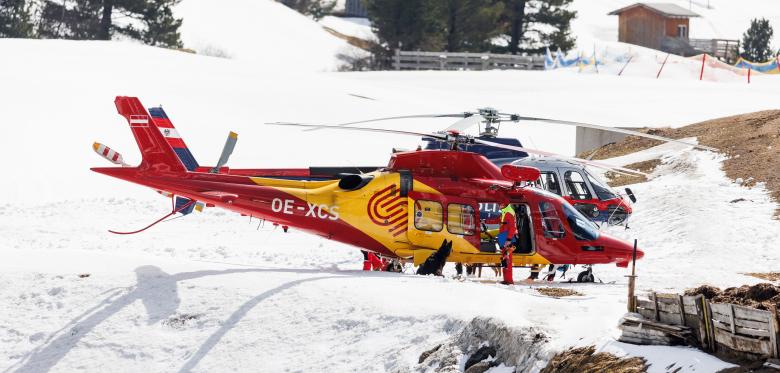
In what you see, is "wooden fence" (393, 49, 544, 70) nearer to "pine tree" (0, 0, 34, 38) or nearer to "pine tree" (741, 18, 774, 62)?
"pine tree" (0, 0, 34, 38)

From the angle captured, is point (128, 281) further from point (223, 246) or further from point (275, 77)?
point (275, 77)

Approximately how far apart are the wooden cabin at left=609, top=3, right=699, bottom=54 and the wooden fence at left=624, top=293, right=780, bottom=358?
76666 mm

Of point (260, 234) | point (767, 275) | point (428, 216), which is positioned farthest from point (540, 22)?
point (428, 216)

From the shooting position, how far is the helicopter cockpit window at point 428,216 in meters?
17.9

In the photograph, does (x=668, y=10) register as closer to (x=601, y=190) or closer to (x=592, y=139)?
(x=592, y=139)

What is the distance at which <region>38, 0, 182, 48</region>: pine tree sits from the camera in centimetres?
6144

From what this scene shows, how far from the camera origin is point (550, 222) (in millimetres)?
18391

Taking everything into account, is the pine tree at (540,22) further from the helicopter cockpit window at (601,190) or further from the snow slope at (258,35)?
the helicopter cockpit window at (601,190)

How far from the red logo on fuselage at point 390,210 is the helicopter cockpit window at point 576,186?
6808 millimetres

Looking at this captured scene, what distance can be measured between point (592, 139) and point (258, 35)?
146ft

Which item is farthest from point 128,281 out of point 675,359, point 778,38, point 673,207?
point 778,38

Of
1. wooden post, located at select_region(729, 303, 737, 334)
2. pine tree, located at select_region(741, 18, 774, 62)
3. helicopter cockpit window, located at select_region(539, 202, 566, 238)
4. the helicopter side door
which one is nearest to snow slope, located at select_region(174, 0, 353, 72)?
pine tree, located at select_region(741, 18, 774, 62)

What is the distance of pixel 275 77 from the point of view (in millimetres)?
42906

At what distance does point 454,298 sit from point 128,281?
4.80 m
